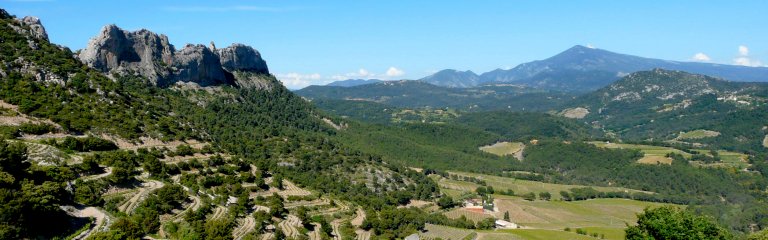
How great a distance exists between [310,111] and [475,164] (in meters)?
61.2

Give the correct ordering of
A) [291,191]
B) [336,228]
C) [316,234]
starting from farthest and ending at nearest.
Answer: [291,191] < [336,228] < [316,234]

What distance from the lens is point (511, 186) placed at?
15838 centimetres

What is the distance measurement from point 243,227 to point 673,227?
1855 inches

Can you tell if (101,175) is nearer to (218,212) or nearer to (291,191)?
(218,212)

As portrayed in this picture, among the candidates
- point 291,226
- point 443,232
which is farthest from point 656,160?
point 291,226

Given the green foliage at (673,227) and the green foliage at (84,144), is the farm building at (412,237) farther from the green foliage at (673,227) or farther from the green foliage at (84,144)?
the green foliage at (84,144)

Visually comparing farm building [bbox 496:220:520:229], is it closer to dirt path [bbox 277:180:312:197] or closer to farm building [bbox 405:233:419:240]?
farm building [bbox 405:233:419:240]

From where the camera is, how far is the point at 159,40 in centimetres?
15662

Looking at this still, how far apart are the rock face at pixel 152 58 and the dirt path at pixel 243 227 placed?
9288cm

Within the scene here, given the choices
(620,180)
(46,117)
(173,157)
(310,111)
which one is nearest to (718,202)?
(620,180)

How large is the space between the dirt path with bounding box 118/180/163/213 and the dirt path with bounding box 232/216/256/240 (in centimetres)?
981

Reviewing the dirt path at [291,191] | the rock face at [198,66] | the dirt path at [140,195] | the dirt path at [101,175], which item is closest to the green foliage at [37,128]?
the dirt path at [101,175]

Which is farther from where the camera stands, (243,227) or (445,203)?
(445,203)

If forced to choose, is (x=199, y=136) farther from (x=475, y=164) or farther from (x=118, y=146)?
A: (x=475, y=164)
